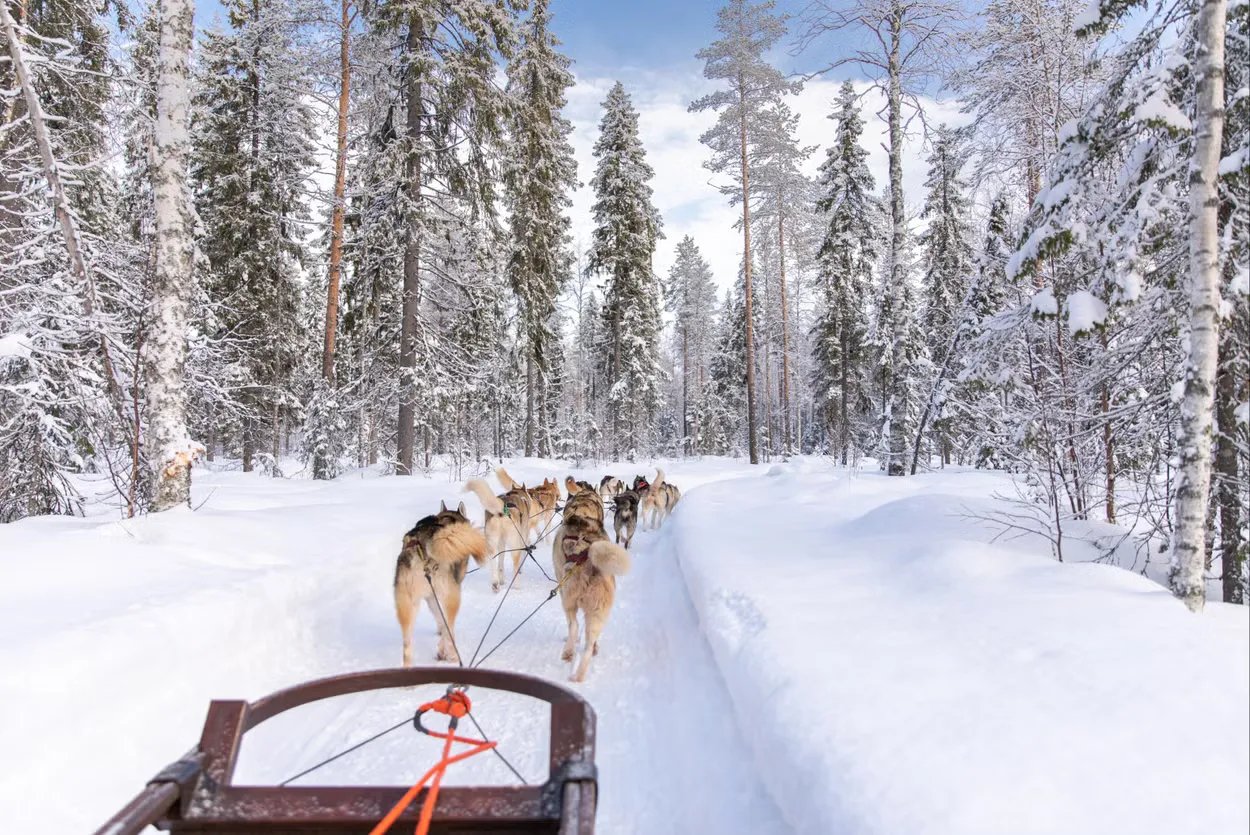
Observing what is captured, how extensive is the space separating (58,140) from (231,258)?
11308 millimetres

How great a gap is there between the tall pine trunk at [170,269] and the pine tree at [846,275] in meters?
20.3

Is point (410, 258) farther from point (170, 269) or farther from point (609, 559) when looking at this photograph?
point (609, 559)

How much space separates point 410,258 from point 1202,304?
46.0ft

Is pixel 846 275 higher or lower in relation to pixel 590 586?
higher

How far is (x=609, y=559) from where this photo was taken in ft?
14.5

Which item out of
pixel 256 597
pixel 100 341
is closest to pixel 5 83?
pixel 100 341

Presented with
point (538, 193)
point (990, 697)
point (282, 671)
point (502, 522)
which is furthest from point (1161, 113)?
point (538, 193)

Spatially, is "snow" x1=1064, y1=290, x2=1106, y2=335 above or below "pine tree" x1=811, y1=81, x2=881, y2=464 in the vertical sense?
below

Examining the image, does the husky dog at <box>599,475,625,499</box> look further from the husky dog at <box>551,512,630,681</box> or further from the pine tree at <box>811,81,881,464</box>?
the pine tree at <box>811,81,881,464</box>

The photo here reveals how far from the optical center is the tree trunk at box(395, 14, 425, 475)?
13.8 meters

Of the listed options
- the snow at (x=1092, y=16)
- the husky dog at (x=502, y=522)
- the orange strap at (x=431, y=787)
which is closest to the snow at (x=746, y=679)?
the orange strap at (x=431, y=787)

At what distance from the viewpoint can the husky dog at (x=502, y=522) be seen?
24.3 feet

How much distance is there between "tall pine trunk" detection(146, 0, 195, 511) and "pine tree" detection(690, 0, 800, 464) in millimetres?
19988

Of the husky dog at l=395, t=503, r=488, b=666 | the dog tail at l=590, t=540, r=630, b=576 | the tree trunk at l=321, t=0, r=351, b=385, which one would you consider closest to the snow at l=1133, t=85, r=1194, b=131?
the dog tail at l=590, t=540, r=630, b=576
